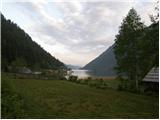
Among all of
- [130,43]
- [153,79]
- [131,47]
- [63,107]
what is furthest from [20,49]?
[63,107]

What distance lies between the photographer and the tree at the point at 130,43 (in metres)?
31.0

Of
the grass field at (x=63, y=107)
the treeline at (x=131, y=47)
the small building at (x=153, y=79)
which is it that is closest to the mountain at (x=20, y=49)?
the treeline at (x=131, y=47)

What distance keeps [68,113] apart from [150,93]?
13.9m

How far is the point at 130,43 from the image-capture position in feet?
104

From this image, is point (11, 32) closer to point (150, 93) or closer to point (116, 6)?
point (150, 93)

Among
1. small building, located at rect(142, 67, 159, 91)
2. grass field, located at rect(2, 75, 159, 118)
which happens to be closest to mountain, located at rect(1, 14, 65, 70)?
small building, located at rect(142, 67, 159, 91)

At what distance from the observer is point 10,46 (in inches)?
3164

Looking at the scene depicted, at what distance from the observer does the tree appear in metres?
31.0

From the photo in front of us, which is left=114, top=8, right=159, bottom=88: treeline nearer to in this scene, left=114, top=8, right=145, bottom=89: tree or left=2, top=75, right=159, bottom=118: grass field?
left=114, top=8, right=145, bottom=89: tree

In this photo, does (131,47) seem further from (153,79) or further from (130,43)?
(153,79)

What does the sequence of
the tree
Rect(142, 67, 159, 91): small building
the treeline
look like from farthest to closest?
the tree
the treeline
Rect(142, 67, 159, 91): small building

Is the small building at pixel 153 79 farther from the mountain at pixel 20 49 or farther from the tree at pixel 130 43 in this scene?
the mountain at pixel 20 49

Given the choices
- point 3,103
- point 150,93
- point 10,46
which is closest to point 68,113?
point 3,103

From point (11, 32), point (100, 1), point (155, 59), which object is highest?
point (11, 32)
